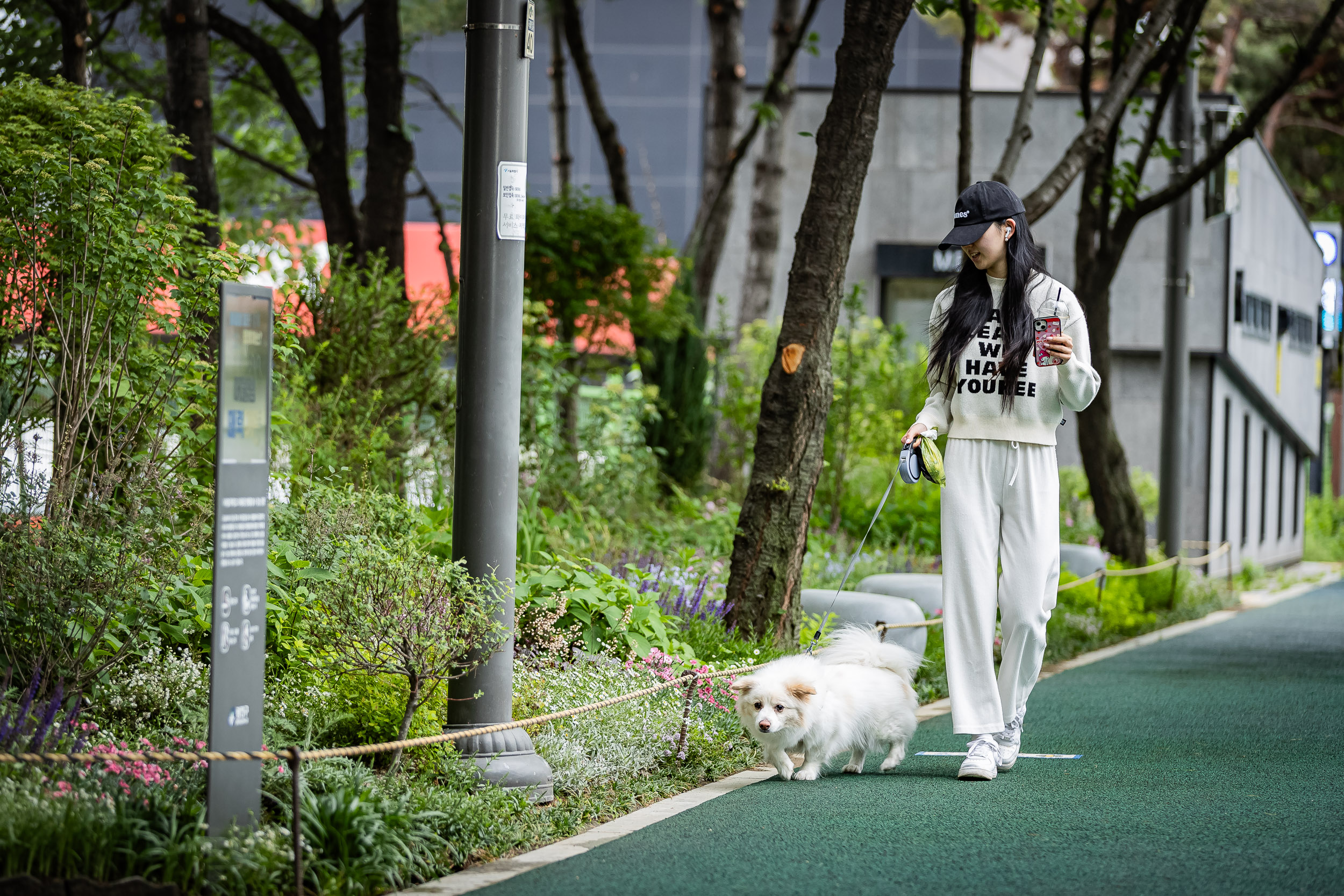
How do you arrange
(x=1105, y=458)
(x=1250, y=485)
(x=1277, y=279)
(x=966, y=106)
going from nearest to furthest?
(x=966, y=106), (x=1105, y=458), (x=1250, y=485), (x=1277, y=279)

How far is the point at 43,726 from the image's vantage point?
416 centimetres

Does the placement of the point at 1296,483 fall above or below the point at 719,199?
below

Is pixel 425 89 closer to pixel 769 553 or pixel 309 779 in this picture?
pixel 769 553

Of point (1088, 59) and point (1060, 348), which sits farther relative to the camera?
point (1088, 59)

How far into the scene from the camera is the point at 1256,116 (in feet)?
35.7

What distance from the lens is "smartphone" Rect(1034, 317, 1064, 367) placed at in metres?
5.26

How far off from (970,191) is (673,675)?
226 centimetres

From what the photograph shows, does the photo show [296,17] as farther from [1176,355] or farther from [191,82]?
[1176,355]

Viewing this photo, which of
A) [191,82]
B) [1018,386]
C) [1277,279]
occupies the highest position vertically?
[1277,279]

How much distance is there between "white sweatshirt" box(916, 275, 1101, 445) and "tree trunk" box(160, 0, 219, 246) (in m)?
5.22

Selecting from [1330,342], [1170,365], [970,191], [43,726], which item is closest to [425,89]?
[1170,365]

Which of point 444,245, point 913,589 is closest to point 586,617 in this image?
point 913,589

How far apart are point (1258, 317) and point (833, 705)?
676 inches

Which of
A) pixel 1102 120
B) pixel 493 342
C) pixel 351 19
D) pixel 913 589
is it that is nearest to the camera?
pixel 493 342
